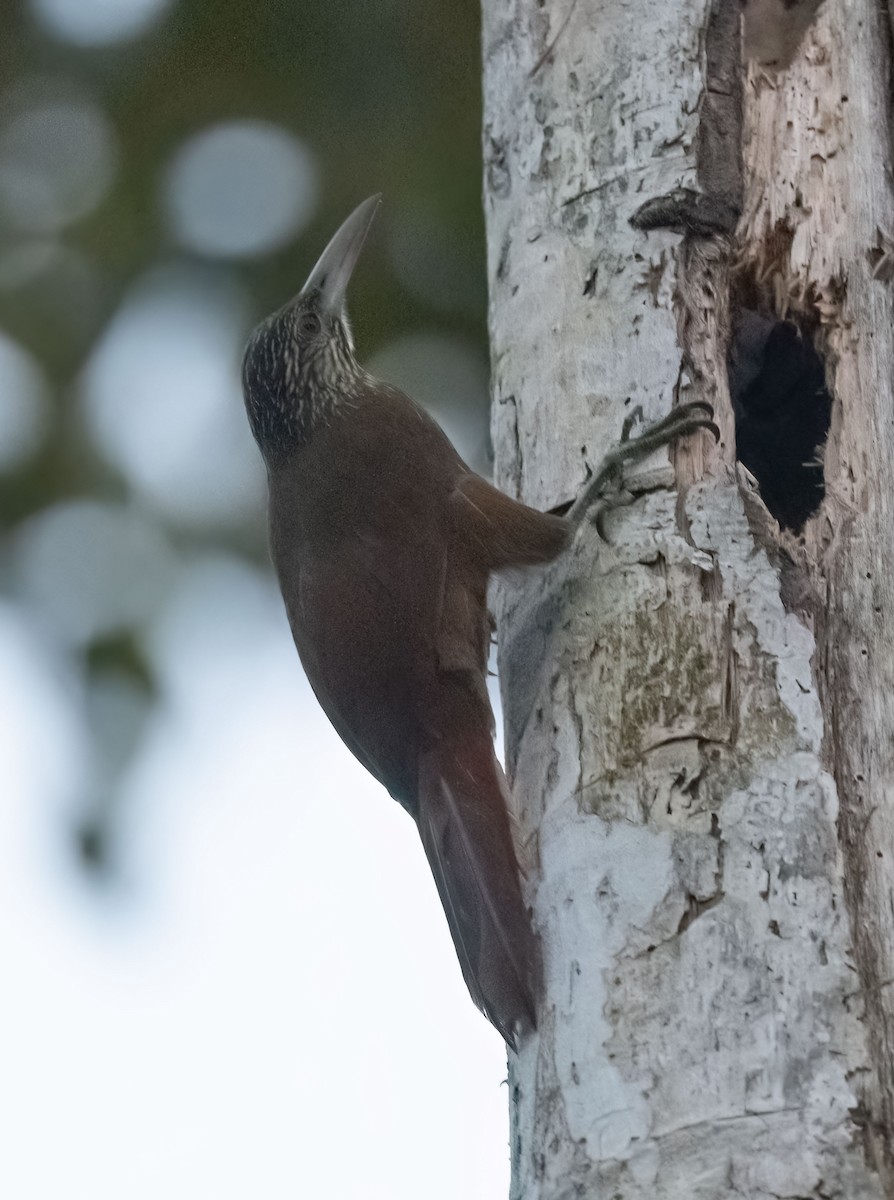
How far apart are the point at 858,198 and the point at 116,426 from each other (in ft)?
7.27

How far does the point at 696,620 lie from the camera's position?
7.35 feet

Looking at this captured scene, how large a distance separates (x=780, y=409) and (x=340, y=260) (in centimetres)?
123

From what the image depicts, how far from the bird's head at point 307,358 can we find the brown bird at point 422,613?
2 centimetres

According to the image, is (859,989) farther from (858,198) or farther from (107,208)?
(107,208)

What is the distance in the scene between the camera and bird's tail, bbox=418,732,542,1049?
2.16 m

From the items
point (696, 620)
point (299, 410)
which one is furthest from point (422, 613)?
point (299, 410)

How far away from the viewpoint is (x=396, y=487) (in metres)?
2.99

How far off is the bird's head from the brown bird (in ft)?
0.06

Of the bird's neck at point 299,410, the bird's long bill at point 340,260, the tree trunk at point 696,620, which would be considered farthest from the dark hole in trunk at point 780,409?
the bird's long bill at point 340,260

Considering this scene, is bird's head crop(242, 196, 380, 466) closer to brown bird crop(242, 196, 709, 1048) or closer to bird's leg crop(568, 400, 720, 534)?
brown bird crop(242, 196, 709, 1048)

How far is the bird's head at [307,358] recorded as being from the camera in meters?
3.49

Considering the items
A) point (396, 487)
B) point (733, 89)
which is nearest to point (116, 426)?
point (396, 487)

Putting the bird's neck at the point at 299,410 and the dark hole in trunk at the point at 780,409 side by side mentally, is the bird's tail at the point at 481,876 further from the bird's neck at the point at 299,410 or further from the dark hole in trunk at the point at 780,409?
the bird's neck at the point at 299,410

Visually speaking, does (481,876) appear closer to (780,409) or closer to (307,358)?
(780,409)
